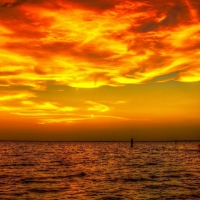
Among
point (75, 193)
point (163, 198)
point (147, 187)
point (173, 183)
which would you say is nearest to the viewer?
point (163, 198)

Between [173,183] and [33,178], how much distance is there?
1730cm

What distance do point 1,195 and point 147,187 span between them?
14278 millimetres

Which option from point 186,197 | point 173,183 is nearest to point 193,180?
point 173,183

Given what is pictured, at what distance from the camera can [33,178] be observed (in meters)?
40.2

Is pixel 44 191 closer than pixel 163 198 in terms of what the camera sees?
No

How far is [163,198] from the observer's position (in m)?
27.0

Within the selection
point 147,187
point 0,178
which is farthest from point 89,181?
point 0,178

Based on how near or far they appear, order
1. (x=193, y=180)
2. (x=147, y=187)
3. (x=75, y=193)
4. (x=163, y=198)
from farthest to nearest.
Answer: (x=193, y=180), (x=147, y=187), (x=75, y=193), (x=163, y=198)

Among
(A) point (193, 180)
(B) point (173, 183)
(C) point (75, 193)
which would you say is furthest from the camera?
(A) point (193, 180)

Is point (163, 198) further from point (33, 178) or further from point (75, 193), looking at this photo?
point (33, 178)

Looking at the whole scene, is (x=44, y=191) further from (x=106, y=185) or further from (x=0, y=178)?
(x=0, y=178)

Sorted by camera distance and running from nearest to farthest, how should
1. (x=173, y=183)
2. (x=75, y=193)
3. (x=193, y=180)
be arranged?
(x=75, y=193) < (x=173, y=183) < (x=193, y=180)

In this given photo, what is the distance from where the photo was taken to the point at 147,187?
32.6 meters

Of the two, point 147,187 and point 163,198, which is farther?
point 147,187
